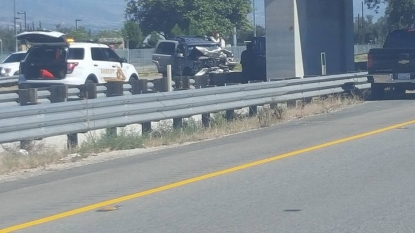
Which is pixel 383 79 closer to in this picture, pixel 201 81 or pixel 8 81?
pixel 201 81

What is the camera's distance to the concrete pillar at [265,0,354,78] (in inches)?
1067

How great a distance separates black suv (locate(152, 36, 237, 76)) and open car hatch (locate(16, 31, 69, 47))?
13.0m

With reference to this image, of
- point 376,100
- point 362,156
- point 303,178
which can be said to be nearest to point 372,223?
point 303,178

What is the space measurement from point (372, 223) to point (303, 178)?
288 centimetres

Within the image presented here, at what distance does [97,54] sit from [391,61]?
28.9ft

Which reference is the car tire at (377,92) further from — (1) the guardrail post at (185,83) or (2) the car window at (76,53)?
(2) the car window at (76,53)

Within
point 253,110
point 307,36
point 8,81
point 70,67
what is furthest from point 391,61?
point 8,81

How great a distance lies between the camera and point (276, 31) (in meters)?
27.2

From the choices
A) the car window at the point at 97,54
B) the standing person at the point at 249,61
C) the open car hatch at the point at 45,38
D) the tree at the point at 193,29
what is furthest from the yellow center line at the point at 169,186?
the tree at the point at 193,29

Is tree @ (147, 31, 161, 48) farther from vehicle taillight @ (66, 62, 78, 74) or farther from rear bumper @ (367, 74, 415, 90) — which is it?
rear bumper @ (367, 74, 415, 90)

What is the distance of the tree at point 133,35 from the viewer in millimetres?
73125

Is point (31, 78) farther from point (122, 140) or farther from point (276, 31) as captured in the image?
point (122, 140)

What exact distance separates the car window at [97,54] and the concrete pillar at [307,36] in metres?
5.19

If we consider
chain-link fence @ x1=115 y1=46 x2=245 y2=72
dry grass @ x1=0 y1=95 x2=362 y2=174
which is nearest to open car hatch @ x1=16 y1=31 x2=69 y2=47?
dry grass @ x1=0 y1=95 x2=362 y2=174
